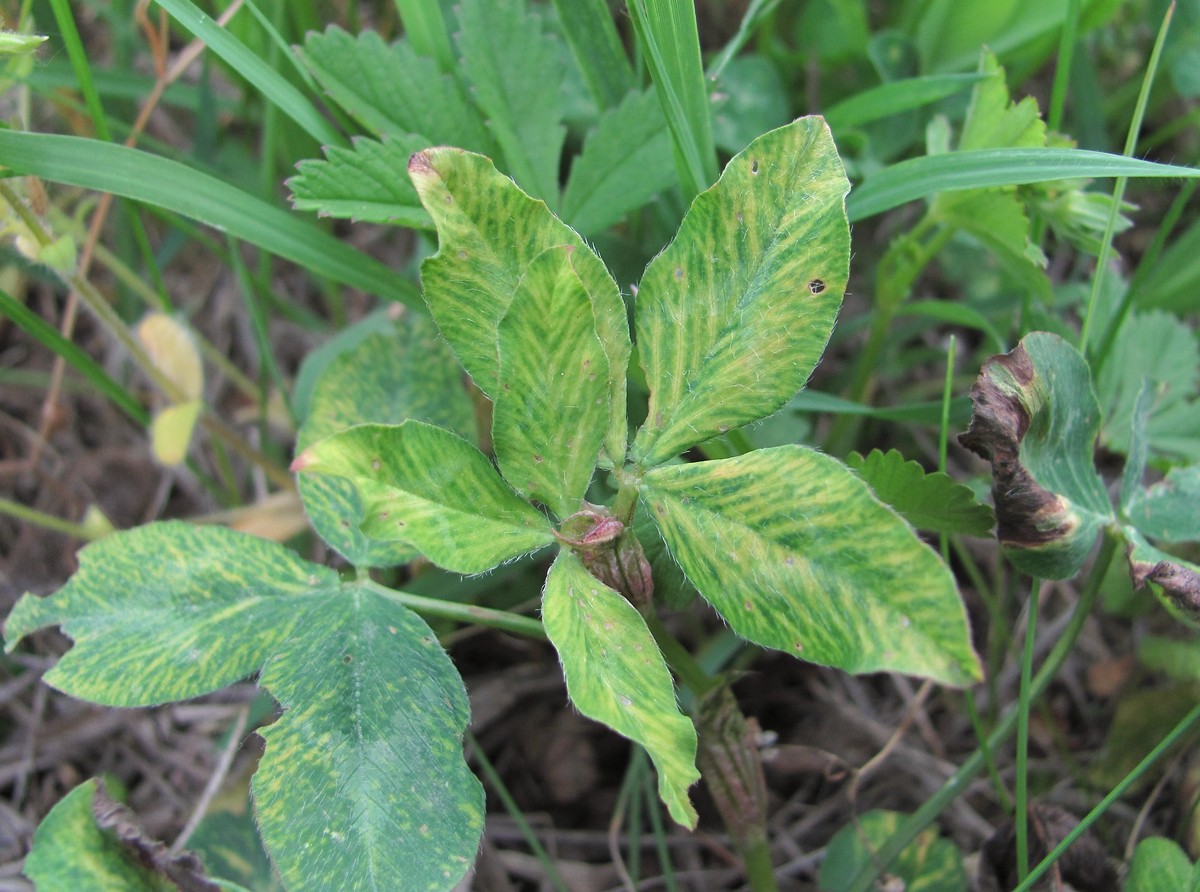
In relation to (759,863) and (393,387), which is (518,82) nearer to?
(393,387)

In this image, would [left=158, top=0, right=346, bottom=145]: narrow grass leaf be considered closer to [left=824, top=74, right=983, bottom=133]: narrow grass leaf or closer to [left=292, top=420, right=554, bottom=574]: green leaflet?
[left=292, top=420, right=554, bottom=574]: green leaflet

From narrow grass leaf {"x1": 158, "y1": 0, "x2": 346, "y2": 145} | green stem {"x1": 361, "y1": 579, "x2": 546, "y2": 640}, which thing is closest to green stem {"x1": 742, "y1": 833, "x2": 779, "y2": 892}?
green stem {"x1": 361, "y1": 579, "x2": 546, "y2": 640}

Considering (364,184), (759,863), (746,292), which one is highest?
(364,184)

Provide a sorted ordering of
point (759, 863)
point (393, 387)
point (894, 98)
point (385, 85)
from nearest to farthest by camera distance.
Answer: point (759, 863) < point (385, 85) < point (393, 387) < point (894, 98)

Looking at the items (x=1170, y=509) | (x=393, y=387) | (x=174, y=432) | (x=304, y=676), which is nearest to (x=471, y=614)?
(x=304, y=676)

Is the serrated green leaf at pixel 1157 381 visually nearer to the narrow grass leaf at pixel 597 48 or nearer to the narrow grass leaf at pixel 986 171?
the narrow grass leaf at pixel 986 171

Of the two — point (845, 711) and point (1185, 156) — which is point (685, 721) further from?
point (1185, 156)
